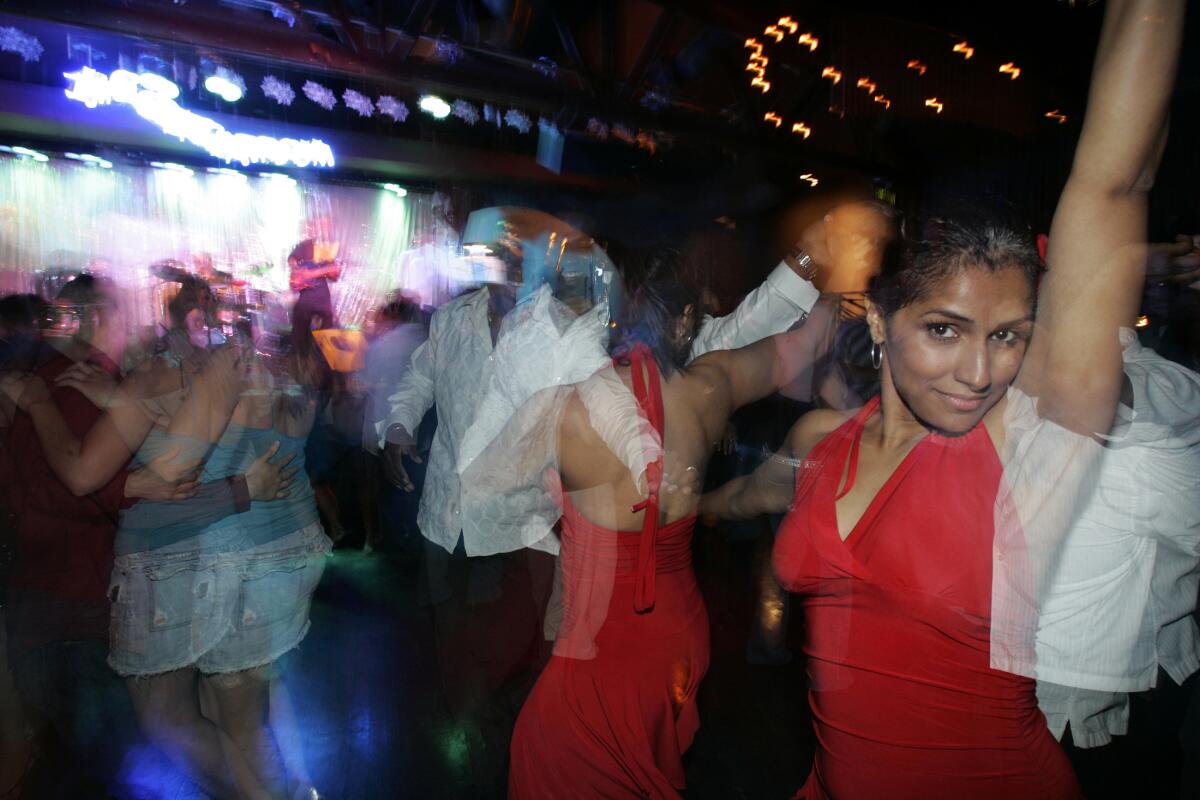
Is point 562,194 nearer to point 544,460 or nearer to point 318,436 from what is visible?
point 544,460

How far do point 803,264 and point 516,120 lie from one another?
4.96 feet

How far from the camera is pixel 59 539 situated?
1.63 meters

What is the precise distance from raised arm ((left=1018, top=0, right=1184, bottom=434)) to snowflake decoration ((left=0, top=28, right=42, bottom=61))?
268 cm

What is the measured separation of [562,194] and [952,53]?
129 centimetres

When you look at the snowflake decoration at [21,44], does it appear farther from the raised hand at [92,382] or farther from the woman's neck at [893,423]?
the woman's neck at [893,423]

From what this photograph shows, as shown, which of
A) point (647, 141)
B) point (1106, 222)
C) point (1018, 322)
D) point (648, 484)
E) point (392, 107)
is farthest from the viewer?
point (392, 107)

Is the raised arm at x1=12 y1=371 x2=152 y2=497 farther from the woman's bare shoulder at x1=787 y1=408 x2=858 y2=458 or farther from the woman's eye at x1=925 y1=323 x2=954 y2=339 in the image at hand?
the woman's eye at x1=925 y1=323 x2=954 y2=339

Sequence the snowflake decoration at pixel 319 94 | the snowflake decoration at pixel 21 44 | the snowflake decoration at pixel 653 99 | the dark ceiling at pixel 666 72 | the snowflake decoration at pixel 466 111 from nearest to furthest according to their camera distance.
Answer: the dark ceiling at pixel 666 72, the snowflake decoration at pixel 21 44, the snowflake decoration at pixel 653 99, the snowflake decoration at pixel 319 94, the snowflake decoration at pixel 466 111

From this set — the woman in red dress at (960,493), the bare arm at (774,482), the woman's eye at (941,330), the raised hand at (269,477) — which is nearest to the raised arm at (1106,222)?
the woman in red dress at (960,493)

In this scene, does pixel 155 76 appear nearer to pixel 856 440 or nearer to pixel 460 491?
pixel 460 491

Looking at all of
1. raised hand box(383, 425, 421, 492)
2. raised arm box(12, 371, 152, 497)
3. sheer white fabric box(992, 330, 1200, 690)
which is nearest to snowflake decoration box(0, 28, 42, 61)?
raised arm box(12, 371, 152, 497)

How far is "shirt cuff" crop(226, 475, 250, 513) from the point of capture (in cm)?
173

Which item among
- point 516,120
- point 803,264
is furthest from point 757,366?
point 516,120

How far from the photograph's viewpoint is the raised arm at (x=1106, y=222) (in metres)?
0.73
